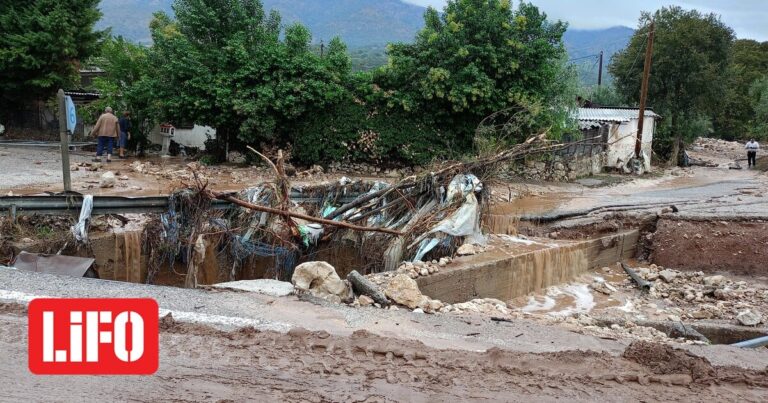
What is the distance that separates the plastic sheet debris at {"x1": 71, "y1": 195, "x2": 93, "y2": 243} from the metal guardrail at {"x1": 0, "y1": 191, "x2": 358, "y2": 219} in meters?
0.11

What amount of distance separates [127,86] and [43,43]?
4182 mm

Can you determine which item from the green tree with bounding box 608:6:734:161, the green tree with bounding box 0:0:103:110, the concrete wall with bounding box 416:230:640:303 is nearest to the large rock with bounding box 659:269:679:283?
the concrete wall with bounding box 416:230:640:303

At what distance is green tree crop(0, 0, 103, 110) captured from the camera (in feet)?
66.0

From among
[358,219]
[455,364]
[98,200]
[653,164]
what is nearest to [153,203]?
[98,200]

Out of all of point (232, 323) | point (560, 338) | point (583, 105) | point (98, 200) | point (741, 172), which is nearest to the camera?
point (232, 323)

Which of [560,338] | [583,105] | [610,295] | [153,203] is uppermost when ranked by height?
[583,105]

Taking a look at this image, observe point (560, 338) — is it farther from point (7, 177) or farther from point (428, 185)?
point (7, 177)

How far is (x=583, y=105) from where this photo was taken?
3238 cm

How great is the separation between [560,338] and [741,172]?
1108 inches

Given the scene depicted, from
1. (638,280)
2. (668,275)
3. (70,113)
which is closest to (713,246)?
(668,275)

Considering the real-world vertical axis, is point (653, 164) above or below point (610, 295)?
above

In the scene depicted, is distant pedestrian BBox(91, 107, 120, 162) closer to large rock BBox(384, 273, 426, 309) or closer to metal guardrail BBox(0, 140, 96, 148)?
metal guardrail BBox(0, 140, 96, 148)

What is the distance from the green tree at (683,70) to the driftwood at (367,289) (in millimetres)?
28986

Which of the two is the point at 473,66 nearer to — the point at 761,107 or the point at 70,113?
the point at 70,113
